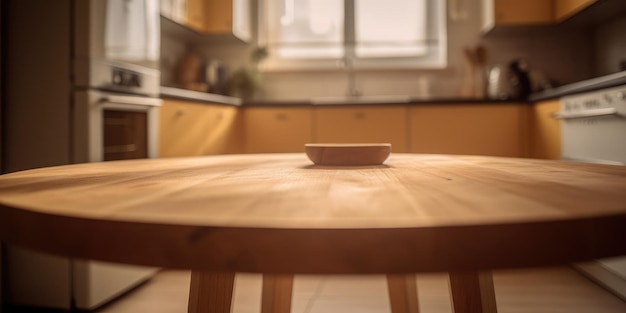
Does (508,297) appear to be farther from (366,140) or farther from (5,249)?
(5,249)

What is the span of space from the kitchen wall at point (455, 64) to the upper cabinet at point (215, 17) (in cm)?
35

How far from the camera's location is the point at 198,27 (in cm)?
351

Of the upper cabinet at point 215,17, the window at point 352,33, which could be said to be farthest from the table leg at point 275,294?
the window at point 352,33

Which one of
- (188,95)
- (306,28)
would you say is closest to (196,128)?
(188,95)

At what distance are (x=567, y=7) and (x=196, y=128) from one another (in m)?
2.40

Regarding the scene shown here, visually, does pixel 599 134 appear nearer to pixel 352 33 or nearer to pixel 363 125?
pixel 363 125

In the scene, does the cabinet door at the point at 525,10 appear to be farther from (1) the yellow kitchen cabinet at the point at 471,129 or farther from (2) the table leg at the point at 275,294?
(2) the table leg at the point at 275,294

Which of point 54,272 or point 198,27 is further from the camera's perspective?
point 198,27

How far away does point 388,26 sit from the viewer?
13.4 ft

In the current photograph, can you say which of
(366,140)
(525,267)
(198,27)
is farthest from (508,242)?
(198,27)

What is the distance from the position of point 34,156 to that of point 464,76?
118 inches

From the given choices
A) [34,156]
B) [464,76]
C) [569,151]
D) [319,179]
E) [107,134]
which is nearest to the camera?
[319,179]

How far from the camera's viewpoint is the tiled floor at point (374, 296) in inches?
79.8

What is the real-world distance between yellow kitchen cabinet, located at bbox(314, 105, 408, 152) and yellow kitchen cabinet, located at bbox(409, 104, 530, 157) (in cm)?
9
